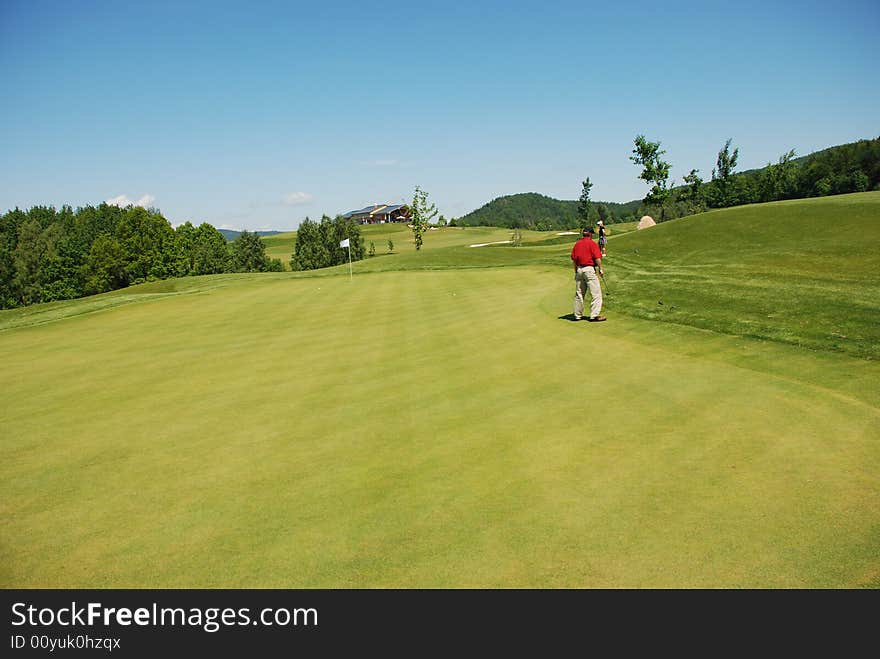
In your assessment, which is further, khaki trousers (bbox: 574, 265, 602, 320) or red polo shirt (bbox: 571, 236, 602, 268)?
red polo shirt (bbox: 571, 236, 602, 268)

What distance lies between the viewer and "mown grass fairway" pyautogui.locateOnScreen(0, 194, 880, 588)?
404cm

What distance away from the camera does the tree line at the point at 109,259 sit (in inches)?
3354

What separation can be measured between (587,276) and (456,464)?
1027 centimetres

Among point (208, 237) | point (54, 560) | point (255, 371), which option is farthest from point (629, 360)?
point (208, 237)

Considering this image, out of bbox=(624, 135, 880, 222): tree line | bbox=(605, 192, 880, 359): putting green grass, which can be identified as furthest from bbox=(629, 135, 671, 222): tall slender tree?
bbox=(605, 192, 880, 359): putting green grass

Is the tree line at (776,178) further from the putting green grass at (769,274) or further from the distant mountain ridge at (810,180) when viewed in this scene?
the putting green grass at (769,274)

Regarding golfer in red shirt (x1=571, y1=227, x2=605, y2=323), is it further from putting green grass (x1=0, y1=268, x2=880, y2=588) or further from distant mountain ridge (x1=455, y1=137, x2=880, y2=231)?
distant mountain ridge (x1=455, y1=137, x2=880, y2=231)

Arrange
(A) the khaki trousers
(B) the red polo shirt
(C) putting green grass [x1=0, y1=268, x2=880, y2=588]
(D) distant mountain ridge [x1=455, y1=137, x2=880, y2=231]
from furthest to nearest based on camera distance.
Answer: (D) distant mountain ridge [x1=455, y1=137, x2=880, y2=231], (B) the red polo shirt, (A) the khaki trousers, (C) putting green grass [x1=0, y1=268, x2=880, y2=588]

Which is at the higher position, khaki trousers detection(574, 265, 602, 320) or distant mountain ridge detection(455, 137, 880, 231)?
distant mountain ridge detection(455, 137, 880, 231)

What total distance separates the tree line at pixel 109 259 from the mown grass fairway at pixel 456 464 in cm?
8300

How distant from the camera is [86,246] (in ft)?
310

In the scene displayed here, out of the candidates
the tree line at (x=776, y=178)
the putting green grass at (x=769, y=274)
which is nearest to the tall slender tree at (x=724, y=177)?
the tree line at (x=776, y=178)

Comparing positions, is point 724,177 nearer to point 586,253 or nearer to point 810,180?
point 810,180

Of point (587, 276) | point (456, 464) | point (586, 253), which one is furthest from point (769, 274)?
point (456, 464)
